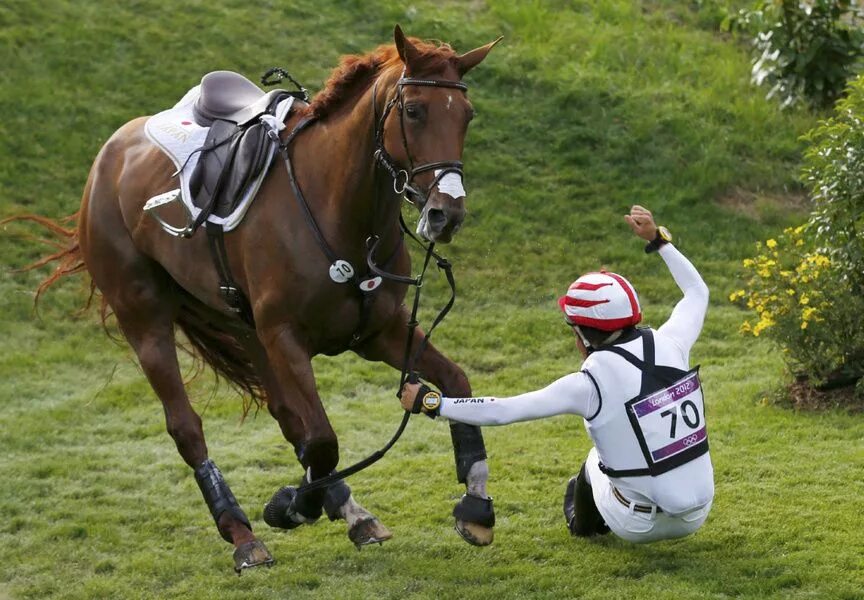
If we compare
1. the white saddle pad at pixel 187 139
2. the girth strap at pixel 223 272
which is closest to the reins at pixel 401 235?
the white saddle pad at pixel 187 139

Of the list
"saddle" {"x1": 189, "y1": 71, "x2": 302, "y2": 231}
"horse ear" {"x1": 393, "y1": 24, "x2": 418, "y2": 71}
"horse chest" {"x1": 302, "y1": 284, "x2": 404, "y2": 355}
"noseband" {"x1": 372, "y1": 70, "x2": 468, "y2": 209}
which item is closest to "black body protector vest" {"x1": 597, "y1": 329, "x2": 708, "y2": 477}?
"noseband" {"x1": 372, "y1": 70, "x2": 468, "y2": 209}

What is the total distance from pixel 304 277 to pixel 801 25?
9.09m

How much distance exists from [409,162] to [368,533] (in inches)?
74.7

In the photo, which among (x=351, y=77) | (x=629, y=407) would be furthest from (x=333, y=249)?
(x=629, y=407)

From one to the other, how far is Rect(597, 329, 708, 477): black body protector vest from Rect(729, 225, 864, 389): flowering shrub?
3.16m

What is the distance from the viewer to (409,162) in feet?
17.0

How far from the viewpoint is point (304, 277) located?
18.5 ft

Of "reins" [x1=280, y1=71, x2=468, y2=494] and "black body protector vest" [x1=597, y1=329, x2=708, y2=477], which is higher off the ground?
"reins" [x1=280, y1=71, x2=468, y2=494]

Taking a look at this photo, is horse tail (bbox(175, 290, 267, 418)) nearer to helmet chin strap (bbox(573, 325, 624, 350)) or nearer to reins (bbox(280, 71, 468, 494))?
reins (bbox(280, 71, 468, 494))

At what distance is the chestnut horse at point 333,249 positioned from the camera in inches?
203

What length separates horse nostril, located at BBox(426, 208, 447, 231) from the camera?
4898 millimetres

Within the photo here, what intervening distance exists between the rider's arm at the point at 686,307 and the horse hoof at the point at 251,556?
6.93ft

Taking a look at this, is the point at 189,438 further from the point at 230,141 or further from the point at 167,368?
the point at 230,141

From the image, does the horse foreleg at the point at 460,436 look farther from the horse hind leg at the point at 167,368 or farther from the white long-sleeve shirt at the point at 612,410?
the horse hind leg at the point at 167,368
